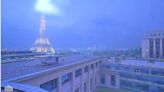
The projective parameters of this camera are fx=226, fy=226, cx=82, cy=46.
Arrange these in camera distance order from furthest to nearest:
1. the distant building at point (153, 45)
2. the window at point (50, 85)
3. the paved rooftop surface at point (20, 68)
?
1. the distant building at point (153, 45)
2. the window at point (50, 85)
3. the paved rooftop surface at point (20, 68)

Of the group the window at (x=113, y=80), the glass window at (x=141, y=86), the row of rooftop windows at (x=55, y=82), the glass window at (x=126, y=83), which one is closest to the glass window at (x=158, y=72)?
the glass window at (x=141, y=86)

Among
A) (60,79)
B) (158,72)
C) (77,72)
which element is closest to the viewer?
(60,79)

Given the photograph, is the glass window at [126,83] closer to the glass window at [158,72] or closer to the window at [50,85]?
the glass window at [158,72]

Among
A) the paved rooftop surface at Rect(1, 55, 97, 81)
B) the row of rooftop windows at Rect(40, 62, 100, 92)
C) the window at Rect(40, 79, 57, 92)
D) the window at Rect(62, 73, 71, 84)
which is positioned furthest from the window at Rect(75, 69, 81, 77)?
the window at Rect(40, 79, 57, 92)

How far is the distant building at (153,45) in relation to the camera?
71625mm

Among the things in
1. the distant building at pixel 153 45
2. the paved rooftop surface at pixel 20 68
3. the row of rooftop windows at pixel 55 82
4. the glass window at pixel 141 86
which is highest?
the distant building at pixel 153 45

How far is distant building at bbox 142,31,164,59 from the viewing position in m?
71.6

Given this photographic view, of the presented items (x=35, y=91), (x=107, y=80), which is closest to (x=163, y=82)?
(x=107, y=80)

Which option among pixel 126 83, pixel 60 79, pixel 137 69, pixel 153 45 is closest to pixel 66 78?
pixel 60 79

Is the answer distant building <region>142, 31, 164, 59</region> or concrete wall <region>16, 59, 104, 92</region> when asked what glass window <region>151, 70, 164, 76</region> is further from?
distant building <region>142, 31, 164, 59</region>

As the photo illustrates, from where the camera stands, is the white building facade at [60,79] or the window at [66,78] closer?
the white building facade at [60,79]

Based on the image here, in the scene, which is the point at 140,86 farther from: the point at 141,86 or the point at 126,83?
the point at 126,83

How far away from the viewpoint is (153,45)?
73.6 m

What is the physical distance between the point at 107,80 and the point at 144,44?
1324 inches
